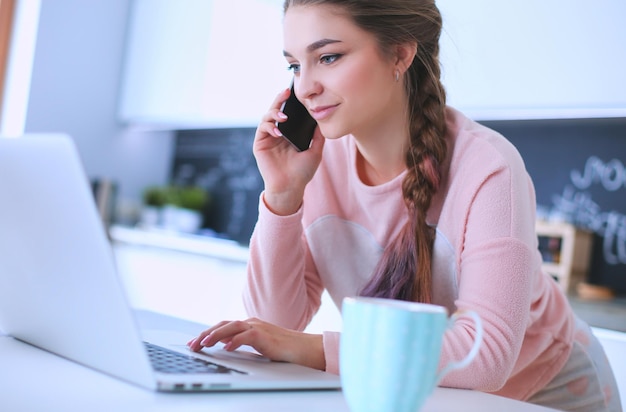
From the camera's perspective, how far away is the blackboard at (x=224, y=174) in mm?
4043

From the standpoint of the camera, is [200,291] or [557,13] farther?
[200,291]

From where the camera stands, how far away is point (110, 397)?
2.07ft

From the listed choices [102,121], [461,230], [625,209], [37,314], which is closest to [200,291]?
[102,121]

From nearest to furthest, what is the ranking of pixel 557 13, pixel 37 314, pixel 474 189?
1. pixel 37 314
2. pixel 474 189
3. pixel 557 13

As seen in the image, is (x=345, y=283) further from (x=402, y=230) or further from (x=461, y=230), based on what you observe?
(x=461, y=230)

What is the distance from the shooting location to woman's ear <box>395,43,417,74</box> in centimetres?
131

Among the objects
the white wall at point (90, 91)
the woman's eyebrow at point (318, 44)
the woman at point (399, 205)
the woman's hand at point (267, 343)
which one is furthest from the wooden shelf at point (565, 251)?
the white wall at point (90, 91)

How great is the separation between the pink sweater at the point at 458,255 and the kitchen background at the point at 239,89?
106 centimetres

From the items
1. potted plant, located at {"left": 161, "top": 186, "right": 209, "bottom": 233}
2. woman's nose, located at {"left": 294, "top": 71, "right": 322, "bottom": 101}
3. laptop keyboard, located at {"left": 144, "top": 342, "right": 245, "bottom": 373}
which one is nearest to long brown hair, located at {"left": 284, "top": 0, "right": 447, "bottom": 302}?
woman's nose, located at {"left": 294, "top": 71, "right": 322, "bottom": 101}

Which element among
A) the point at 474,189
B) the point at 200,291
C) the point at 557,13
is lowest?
the point at 200,291

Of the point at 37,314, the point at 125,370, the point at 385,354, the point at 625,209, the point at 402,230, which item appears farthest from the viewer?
the point at 625,209

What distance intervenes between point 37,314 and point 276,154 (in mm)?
635

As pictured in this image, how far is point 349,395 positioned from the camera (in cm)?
61

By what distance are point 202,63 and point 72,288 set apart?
319 centimetres
